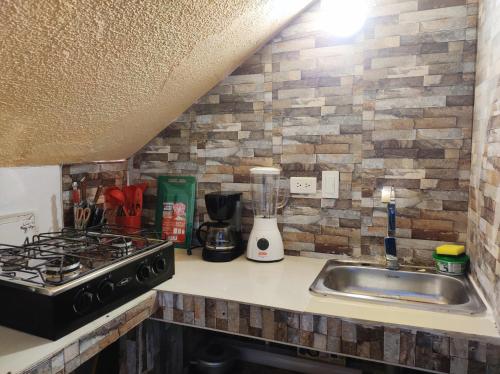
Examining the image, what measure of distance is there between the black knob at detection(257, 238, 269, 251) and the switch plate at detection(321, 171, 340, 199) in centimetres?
32

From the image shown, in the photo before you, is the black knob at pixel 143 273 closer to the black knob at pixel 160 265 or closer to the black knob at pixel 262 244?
the black knob at pixel 160 265

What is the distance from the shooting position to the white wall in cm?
133

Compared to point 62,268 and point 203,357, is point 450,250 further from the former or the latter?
point 62,268

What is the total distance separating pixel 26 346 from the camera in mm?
929

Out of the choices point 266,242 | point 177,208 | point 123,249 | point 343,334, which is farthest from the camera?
point 177,208

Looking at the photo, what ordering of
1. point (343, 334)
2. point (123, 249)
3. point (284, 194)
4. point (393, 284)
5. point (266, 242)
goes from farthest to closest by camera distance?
point (284, 194) → point (266, 242) → point (393, 284) → point (123, 249) → point (343, 334)

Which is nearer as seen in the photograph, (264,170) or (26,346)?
(26,346)

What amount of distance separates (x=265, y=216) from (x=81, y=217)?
786mm

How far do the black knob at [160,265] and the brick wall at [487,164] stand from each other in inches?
40.9

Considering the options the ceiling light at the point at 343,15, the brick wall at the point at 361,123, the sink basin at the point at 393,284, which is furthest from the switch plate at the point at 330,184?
the ceiling light at the point at 343,15

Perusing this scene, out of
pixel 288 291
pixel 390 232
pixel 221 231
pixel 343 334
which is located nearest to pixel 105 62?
pixel 221 231

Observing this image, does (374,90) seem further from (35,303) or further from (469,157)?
(35,303)

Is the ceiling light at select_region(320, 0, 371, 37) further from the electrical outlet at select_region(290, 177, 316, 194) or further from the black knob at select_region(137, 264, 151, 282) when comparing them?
the black knob at select_region(137, 264, 151, 282)

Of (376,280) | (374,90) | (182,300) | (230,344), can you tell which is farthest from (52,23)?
(230,344)
